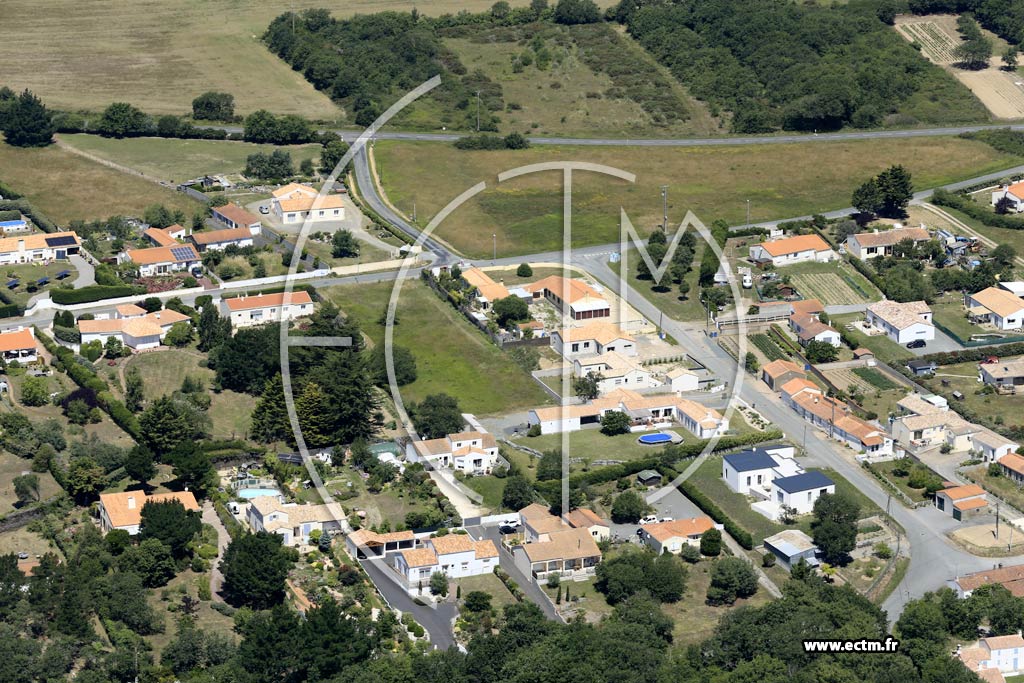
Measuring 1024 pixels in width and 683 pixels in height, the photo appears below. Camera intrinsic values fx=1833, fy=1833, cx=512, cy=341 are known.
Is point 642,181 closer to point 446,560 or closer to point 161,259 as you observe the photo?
point 161,259

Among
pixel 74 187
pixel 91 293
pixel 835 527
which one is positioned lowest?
pixel 74 187

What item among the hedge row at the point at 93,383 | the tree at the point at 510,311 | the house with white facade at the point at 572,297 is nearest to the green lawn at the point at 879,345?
the house with white facade at the point at 572,297

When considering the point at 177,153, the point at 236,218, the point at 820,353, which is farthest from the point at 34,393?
the point at 177,153

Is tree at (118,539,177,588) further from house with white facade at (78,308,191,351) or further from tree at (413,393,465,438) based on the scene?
house with white facade at (78,308,191,351)

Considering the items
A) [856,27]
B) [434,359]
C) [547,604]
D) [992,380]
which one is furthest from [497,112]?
[547,604]

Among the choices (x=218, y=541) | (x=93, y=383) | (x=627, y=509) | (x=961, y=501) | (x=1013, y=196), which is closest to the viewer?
(x=218, y=541)

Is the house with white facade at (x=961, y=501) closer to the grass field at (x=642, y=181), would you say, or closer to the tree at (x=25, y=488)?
the grass field at (x=642, y=181)
